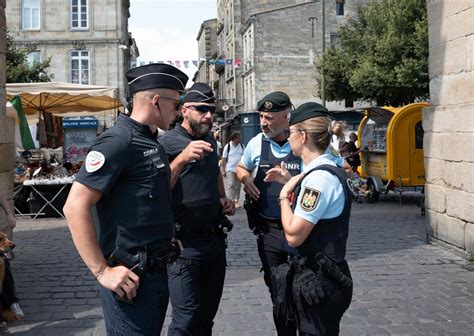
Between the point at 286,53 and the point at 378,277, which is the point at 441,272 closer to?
the point at 378,277

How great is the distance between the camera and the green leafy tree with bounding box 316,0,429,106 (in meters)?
24.5

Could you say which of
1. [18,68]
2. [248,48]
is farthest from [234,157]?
[248,48]

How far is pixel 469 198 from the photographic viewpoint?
754 cm

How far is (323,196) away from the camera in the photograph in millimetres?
3020

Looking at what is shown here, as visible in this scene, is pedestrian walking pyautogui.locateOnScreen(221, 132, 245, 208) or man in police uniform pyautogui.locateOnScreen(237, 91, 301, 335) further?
pedestrian walking pyautogui.locateOnScreen(221, 132, 245, 208)

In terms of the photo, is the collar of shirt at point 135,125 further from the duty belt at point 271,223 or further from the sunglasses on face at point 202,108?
the duty belt at point 271,223

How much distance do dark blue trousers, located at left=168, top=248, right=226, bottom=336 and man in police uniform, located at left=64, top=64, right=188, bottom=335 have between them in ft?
2.89

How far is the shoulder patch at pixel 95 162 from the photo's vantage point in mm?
2670

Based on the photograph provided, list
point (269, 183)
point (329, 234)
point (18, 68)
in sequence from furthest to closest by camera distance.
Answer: point (18, 68)
point (269, 183)
point (329, 234)

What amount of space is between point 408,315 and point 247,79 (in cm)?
3965

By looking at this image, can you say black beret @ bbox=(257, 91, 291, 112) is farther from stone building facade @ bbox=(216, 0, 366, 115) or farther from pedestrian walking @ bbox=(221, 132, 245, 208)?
stone building facade @ bbox=(216, 0, 366, 115)

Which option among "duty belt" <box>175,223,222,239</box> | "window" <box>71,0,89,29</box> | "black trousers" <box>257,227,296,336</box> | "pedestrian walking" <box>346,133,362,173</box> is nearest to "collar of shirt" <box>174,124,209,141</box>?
"duty belt" <box>175,223,222,239</box>

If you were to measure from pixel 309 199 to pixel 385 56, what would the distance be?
77.6 ft

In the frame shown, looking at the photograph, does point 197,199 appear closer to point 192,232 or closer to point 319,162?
point 192,232
